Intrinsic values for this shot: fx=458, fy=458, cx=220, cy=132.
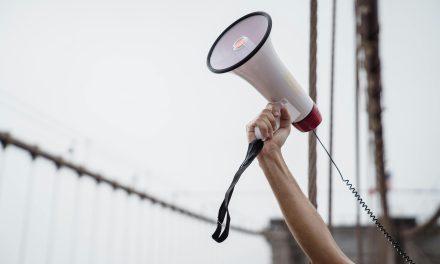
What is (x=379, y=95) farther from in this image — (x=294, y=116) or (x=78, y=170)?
(x=294, y=116)

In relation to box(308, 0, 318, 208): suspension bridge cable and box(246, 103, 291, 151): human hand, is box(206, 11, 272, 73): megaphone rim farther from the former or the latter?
box(308, 0, 318, 208): suspension bridge cable

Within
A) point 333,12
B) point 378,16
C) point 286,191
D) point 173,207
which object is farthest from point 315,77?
point 173,207

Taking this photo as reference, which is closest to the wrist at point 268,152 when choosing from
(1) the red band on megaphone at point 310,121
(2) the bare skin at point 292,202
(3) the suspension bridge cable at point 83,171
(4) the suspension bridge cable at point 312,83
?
(2) the bare skin at point 292,202

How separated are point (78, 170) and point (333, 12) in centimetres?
436

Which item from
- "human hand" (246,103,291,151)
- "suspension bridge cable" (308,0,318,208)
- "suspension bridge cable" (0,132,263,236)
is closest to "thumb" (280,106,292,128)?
"human hand" (246,103,291,151)

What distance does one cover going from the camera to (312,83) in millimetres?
1060

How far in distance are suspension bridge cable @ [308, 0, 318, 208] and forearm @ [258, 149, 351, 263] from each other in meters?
0.31

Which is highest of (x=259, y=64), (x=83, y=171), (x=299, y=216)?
(x=259, y=64)

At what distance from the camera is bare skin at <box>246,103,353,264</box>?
664mm

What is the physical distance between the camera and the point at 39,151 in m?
4.45

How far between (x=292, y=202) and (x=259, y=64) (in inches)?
9.2

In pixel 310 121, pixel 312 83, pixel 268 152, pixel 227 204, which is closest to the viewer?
pixel 227 204

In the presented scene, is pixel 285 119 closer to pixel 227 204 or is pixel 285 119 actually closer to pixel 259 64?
pixel 259 64

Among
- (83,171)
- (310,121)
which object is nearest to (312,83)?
(310,121)
